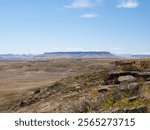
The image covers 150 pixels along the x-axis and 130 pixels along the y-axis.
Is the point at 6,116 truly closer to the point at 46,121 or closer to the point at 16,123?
the point at 16,123

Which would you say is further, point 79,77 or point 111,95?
point 79,77

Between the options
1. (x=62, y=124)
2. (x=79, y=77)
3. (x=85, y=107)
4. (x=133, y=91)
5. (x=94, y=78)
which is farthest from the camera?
(x=79, y=77)

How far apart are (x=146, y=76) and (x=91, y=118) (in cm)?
1369

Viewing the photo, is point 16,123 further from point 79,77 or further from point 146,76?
point 79,77

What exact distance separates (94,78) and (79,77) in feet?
8.98

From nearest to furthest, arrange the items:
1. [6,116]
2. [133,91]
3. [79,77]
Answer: [6,116], [133,91], [79,77]

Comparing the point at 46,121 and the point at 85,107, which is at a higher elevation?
the point at 46,121

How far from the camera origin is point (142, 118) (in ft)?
20.6

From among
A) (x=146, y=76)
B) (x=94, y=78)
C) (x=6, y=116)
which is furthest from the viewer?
(x=94, y=78)

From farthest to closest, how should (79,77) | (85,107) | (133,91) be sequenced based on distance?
(79,77) → (133,91) → (85,107)

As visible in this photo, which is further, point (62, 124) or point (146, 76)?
point (146, 76)

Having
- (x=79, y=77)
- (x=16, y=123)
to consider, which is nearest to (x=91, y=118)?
(x=16, y=123)

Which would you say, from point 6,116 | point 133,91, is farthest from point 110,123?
point 133,91

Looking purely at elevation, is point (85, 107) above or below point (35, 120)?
below
